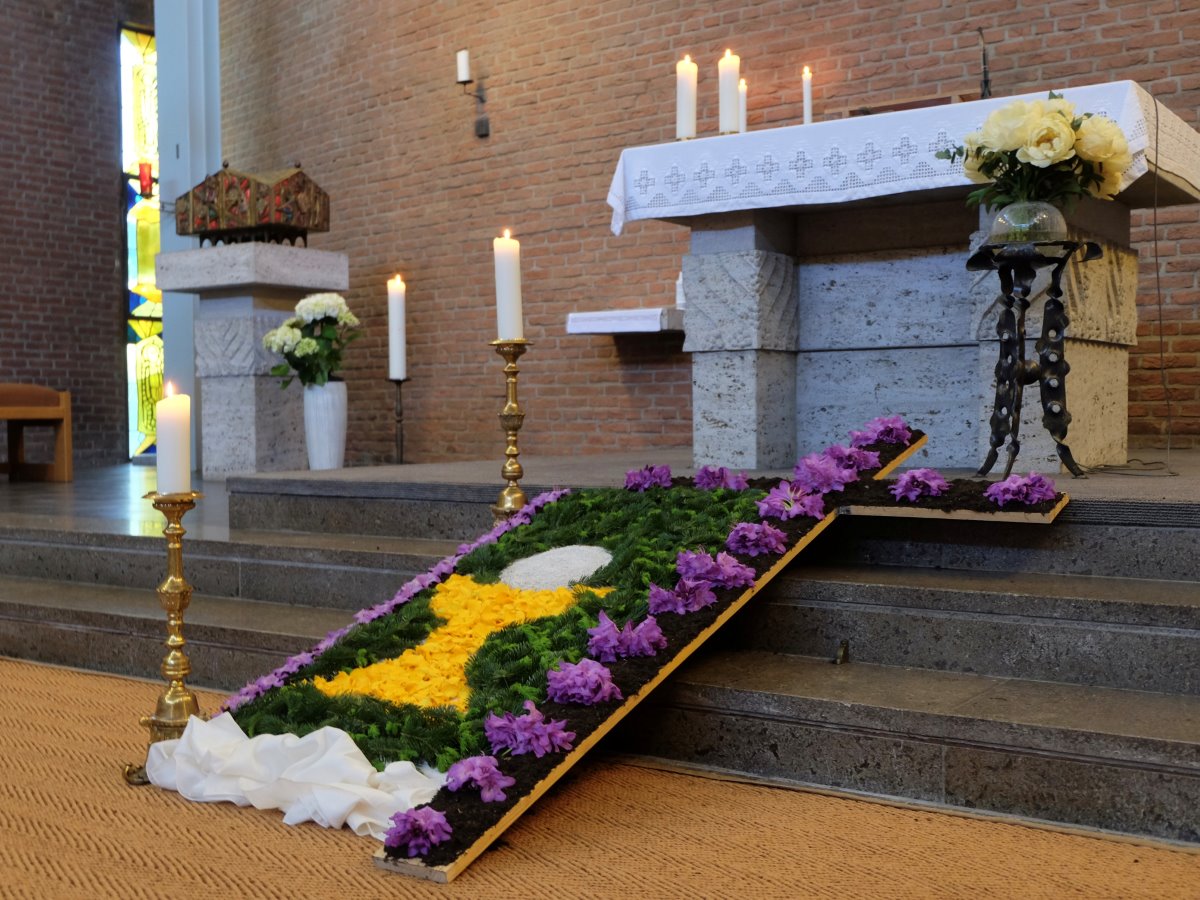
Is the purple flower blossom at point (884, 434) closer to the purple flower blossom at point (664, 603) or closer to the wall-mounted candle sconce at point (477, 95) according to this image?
the purple flower blossom at point (664, 603)

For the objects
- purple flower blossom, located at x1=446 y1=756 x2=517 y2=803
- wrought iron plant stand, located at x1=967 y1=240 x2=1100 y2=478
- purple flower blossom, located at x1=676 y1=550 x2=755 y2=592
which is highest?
wrought iron plant stand, located at x1=967 y1=240 x2=1100 y2=478

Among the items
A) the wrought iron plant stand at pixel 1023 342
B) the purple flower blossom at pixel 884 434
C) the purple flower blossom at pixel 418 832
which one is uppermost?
the wrought iron plant stand at pixel 1023 342

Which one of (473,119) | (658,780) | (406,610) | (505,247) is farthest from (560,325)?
(658,780)

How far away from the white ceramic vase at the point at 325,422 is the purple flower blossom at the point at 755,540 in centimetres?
437

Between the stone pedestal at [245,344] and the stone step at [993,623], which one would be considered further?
the stone pedestal at [245,344]

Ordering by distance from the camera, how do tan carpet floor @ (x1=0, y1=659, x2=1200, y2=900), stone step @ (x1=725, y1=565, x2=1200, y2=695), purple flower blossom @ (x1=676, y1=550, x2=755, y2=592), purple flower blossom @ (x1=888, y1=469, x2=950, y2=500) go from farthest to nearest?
purple flower blossom @ (x1=888, y1=469, x2=950, y2=500), purple flower blossom @ (x1=676, y1=550, x2=755, y2=592), stone step @ (x1=725, y1=565, x2=1200, y2=695), tan carpet floor @ (x1=0, y1=659, x2=1200, y2=900)

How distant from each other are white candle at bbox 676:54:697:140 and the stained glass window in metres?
7.31

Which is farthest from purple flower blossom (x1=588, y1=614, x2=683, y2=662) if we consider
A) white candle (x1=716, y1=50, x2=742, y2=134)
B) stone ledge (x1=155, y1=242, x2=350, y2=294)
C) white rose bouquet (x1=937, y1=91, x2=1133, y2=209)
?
stone ledge (x1=155, y1=242, x2=350, y2=294)

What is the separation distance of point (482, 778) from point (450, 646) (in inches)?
25.1

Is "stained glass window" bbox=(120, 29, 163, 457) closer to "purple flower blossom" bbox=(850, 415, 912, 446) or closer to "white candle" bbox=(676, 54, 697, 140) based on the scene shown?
"white candle" bbox=(676, 54, 697, 140)

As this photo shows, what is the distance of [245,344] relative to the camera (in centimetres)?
705

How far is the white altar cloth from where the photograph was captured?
137 inches

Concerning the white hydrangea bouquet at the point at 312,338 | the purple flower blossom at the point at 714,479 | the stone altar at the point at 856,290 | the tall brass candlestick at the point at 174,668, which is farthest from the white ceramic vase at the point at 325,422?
the tall brass candlestick at the point at 174,668

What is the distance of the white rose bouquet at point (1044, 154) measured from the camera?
3.13m
